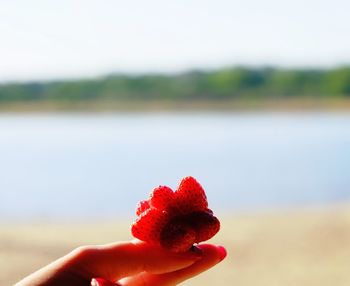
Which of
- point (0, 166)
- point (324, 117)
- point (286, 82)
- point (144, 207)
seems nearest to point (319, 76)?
point (286, 82)

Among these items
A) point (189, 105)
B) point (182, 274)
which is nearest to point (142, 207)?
point (182, 274)

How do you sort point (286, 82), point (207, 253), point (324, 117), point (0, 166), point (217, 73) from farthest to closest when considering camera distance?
point (217, 73) → point (286, 82) → point (324, 117) → point (0, 166) → point (207, 253)

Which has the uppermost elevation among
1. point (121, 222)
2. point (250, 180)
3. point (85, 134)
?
point (85, 134)

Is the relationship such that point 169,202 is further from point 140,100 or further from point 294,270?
point 140,100

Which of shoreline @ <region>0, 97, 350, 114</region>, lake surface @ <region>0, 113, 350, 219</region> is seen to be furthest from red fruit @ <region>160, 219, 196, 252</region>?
shoreline @ <region>0, 97, 350, 114</region>

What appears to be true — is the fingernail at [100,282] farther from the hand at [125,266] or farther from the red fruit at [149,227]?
the red fruit at [149,227]

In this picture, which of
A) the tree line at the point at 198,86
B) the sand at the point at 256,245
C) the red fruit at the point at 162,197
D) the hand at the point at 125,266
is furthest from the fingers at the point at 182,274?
the tree line at the point at 198,86

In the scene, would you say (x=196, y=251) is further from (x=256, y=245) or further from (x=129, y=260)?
(x=256, y=245)

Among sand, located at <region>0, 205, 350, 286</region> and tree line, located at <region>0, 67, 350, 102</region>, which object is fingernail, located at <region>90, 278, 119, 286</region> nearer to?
sand, located at <region>0, 205, 350, 286</region>
